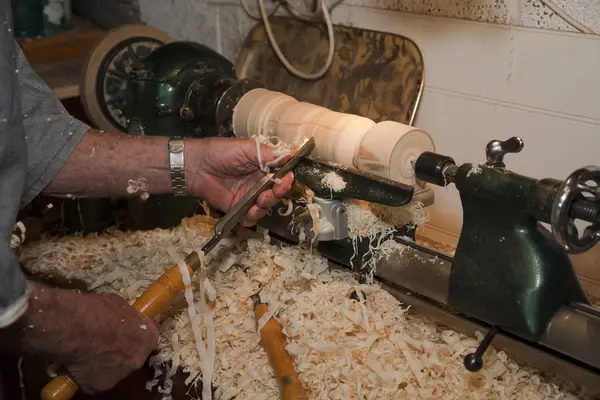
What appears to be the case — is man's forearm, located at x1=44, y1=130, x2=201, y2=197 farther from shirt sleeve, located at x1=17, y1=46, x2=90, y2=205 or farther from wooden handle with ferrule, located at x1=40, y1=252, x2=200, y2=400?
wooden handle with ferrule, located at x1=40, y1=252, x2=200, y2=400

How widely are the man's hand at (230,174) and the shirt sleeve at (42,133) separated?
24cm

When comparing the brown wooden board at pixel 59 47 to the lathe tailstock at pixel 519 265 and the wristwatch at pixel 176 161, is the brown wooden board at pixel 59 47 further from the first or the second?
the lathe tailstock at pixel 519 265

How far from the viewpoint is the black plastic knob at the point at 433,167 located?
1121 millimetres

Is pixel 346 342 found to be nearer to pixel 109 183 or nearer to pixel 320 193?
pixel 320 193

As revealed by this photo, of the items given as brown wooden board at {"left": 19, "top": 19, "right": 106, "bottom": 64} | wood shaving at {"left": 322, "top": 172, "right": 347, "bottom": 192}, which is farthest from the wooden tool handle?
brown wooden board at {"left": 19, "top": 19, "right": 106, "bottom": 64}

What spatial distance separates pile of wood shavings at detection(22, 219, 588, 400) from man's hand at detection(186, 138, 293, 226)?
0.16m

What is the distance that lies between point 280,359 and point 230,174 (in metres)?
0.41

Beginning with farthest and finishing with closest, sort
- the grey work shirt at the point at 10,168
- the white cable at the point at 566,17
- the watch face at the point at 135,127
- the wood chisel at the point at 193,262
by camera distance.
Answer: the watch face at the point at 135,127, the white cable at the point at 566,17, the wood chisel at the point at 193,262, the grey work shirt at the point at 10,168

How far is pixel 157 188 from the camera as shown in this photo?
134 cm

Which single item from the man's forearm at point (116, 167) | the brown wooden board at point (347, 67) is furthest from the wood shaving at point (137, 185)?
the brown wooden board at point (347, 67)

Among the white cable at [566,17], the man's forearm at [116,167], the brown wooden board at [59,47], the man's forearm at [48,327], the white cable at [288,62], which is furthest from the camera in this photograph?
the brown wooden board at [59,47]

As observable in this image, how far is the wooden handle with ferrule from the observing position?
41.1 inches

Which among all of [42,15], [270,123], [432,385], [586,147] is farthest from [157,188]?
[42,15]

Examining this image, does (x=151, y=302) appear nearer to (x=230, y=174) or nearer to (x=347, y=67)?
(x=230, y=174)
